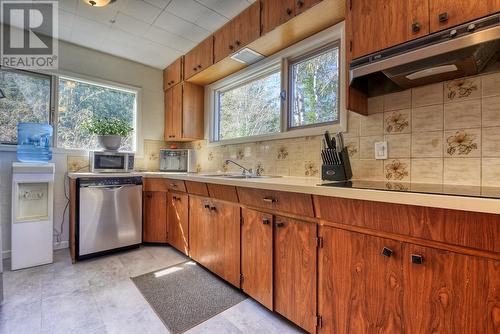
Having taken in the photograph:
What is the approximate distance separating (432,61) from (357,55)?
0.36 metres

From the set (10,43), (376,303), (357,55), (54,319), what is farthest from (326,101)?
(10,43)

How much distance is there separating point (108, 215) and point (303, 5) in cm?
265

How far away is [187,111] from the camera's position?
3125 mm

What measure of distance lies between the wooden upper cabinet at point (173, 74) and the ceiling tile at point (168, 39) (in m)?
0.24

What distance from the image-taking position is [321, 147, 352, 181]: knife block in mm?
1508

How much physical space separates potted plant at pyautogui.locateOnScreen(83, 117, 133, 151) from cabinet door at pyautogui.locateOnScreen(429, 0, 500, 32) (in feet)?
10.1

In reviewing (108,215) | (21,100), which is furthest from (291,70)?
(21,100)

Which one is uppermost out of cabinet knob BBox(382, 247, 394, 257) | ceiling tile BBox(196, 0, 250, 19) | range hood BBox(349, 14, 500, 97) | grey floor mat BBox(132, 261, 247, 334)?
ceiling tile BBox(196, 0, 250, 19)

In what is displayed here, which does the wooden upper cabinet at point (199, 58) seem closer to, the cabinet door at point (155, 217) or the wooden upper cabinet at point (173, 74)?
the wooden upper cabinet at point (173, 74)

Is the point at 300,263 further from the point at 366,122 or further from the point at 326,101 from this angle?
the point at 326,101

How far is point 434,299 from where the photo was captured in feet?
2.87

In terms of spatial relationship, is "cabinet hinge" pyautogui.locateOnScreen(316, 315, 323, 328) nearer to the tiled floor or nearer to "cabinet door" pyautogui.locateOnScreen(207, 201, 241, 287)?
the tiled floor

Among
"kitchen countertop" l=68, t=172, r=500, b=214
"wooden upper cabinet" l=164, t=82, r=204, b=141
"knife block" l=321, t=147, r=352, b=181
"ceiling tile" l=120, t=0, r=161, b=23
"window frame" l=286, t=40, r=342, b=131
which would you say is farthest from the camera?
"wooden upper cabinet" l=164, t=82, r=204, b=141

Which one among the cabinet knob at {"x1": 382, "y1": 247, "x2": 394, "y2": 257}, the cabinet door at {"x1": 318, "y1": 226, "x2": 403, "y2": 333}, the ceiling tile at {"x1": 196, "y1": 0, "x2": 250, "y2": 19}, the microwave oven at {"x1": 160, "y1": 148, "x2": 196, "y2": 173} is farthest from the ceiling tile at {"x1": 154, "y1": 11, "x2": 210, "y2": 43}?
the cabinet knob at {"x1": 382, "y1": 247, "x2": 394, "y2": 257}
